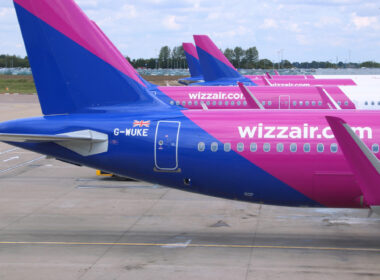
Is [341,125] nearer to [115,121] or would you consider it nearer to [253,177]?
[253,177]

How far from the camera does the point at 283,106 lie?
39.5 m

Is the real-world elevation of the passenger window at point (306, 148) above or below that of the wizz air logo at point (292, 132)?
below

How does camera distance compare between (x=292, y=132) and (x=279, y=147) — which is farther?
(x=292, y=132)

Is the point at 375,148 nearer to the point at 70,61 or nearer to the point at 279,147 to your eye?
the point at 279,147

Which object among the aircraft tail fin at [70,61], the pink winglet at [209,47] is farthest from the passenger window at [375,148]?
the pink winglet at [209,47]

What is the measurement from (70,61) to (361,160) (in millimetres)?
9675

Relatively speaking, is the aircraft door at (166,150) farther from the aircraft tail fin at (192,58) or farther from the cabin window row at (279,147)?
the aircraft tail fin at (192,58)

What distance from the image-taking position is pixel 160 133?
64.0ft

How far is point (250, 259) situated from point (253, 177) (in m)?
2.48

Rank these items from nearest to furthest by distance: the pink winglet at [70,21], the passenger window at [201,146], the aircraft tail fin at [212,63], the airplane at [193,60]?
the passenger window at [201,146] → the pink winglet at [70,21] → the aircraft tail fin at [212,63] → the airplane at [193,60]

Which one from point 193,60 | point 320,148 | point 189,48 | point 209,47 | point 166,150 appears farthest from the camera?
point 193,60

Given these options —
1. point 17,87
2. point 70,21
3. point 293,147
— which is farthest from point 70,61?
point 17,87

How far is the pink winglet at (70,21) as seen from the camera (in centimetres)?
1989

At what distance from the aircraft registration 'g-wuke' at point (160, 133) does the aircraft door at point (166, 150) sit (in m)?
0.03
